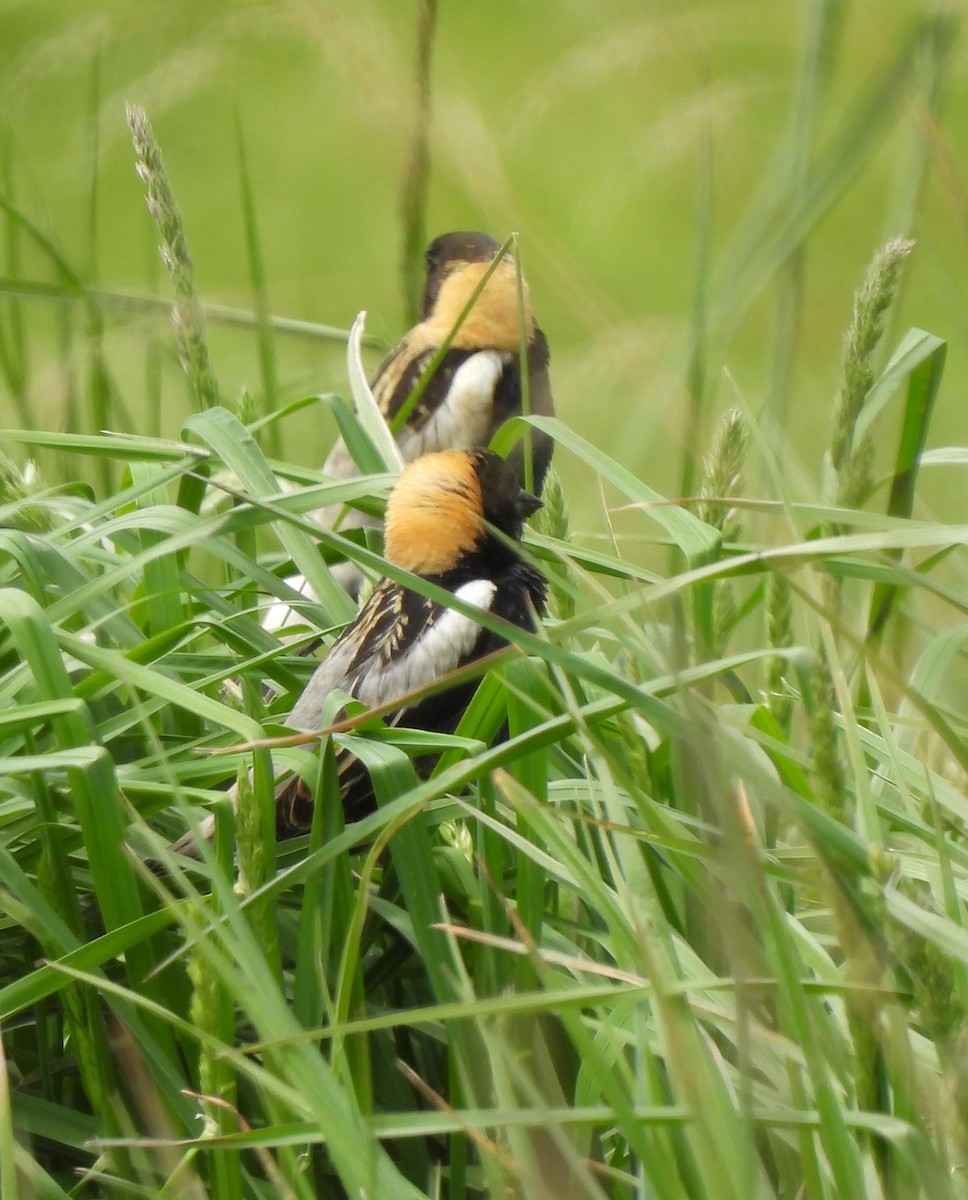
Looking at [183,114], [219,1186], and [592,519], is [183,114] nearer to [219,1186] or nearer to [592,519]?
[592,519]

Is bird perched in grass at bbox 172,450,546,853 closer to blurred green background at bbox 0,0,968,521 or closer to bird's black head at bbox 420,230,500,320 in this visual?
blurred green background at bbox 0,0,968,521

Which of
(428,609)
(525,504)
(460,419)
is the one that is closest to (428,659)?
(428,609)

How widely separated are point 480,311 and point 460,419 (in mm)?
356

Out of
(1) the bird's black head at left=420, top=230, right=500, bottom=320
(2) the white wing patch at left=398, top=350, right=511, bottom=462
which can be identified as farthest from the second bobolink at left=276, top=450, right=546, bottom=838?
(1) the bird's black head at left=420, top=230, right=500, bottom=320

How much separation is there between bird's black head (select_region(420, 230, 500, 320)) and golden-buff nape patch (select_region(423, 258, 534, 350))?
0.03 m

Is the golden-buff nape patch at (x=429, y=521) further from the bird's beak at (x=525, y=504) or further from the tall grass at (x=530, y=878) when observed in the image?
the tall grass at (x=530, y=878)

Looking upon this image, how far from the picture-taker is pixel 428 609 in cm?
187

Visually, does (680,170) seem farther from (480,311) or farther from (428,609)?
(480,311)

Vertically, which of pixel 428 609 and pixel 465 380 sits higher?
pixel 465 380

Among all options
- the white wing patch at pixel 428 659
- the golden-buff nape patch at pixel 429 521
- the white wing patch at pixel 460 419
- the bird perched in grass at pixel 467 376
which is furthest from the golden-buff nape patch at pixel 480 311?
the white wing patch at pixel 428 659

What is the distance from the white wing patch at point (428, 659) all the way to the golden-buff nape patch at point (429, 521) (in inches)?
5.0

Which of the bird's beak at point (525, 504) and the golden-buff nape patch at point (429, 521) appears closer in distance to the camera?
the golden-buff nape patch at point (429, 521)

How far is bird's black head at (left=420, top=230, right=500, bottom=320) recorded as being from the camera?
3.59 meters

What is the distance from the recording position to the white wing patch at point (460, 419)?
10.6 ft
